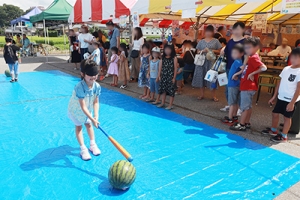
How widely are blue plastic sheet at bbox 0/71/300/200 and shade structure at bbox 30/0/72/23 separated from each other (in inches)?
376

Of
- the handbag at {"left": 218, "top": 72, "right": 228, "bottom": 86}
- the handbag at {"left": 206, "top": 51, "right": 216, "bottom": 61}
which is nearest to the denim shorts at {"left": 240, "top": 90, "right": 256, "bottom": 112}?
the handbag at {"left": 218, "top": 72, "right": 228, "bottom": 86}

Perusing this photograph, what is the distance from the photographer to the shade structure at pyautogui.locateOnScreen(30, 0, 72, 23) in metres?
13.2

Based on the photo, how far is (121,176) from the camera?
8.35 feet

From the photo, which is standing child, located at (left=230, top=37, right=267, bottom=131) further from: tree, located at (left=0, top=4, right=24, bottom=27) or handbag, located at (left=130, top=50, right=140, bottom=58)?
tree, located at (left=0, top=4, right=24, bottom=27)

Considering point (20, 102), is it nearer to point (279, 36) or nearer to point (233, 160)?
point (233, 160)

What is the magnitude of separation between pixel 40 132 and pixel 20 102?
224 centimetres

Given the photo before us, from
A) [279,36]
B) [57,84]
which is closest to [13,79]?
[57,84]

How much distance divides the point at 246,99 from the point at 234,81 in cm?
47

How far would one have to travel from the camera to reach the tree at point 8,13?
3318 inches

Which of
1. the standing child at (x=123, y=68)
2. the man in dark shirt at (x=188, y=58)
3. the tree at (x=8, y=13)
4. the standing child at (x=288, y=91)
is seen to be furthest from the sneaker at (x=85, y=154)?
the tree at (x=8, y=13)

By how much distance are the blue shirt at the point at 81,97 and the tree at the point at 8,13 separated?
94636 millimetres

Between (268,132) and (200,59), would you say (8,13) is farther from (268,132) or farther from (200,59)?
(268,132)

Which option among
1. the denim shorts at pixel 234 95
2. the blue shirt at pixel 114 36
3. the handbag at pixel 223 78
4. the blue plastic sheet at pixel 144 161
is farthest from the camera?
the blue shirt at pixel 114 36

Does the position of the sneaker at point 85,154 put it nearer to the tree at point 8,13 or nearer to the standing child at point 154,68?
the standing child at point 154,68
